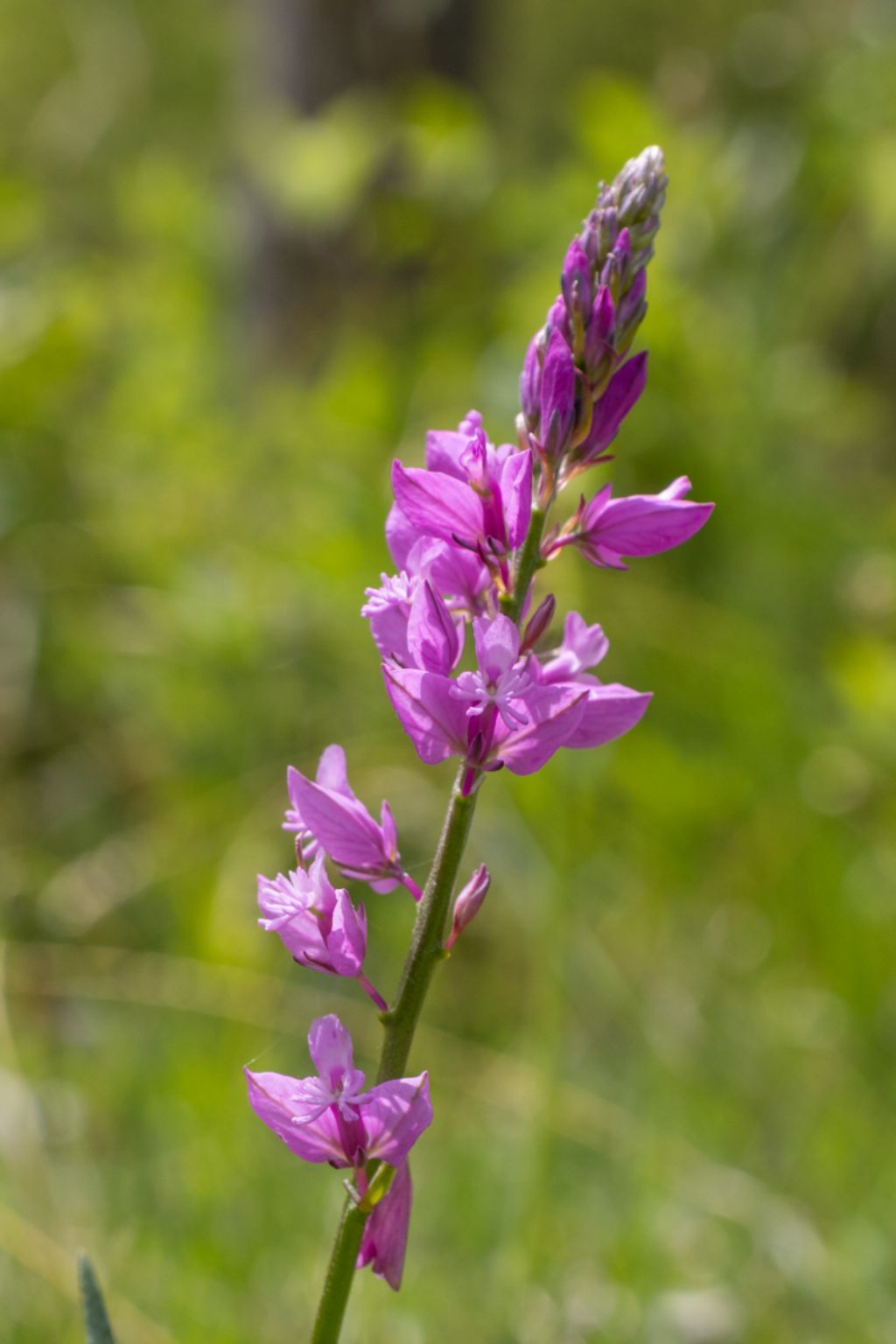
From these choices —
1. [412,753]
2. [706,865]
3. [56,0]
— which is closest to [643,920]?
[706,865]

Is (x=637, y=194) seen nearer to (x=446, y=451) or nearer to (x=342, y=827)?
(x=446, y=451)

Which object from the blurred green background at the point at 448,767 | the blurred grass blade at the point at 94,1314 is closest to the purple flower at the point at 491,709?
the blurred grass blade at the point at 94,1314

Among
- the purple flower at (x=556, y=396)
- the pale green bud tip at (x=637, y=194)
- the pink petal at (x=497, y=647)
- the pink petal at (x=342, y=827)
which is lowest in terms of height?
the pink petal at (x=342, y=827)

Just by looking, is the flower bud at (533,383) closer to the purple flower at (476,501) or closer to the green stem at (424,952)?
the purple flower at (476,501)

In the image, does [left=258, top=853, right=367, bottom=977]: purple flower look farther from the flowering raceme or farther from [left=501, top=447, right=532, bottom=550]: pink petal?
[left=501, top=447, right=532, bottom=550]: pink petal

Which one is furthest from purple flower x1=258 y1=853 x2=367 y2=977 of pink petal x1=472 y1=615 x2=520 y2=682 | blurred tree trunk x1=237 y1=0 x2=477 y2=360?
blurred tree trunk x1=237 y1=0 x2=477 y2=360

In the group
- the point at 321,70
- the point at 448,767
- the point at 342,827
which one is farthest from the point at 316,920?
the point at 321,70

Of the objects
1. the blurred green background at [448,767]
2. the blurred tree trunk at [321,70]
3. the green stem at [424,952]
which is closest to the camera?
the green stem at [424,952]
